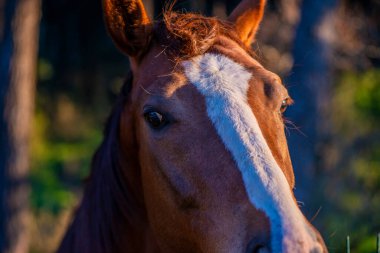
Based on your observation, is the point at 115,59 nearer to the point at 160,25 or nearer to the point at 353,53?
the point at 353,53

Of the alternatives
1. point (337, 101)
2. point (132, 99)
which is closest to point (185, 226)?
point (132, 99)

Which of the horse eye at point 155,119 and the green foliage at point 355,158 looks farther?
the green foliage at point 355,158

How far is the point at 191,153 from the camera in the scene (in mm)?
3049

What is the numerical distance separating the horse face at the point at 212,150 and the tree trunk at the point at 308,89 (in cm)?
454

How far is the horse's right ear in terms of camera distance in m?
3.54

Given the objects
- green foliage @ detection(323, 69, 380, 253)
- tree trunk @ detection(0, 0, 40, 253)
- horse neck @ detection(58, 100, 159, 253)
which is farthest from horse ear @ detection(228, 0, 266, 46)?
tree trunk @ detection(0, 0, 40, 253)

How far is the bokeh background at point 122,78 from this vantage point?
8.06 m

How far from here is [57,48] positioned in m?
19.0

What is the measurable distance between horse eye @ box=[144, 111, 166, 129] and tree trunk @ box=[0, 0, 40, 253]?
5228 millimetres

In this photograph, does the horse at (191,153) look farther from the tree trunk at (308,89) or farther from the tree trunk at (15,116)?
the tree trunk at (15,116)

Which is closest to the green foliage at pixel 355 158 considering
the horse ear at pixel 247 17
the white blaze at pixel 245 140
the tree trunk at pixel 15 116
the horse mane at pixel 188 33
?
the horse ear at pixel 247 17

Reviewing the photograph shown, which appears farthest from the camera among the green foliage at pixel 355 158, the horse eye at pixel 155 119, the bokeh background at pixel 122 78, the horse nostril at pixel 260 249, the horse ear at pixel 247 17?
the green foliage at pixel 355 158

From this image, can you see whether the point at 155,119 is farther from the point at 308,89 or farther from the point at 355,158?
the point at 355,158

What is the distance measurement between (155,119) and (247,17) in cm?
121
